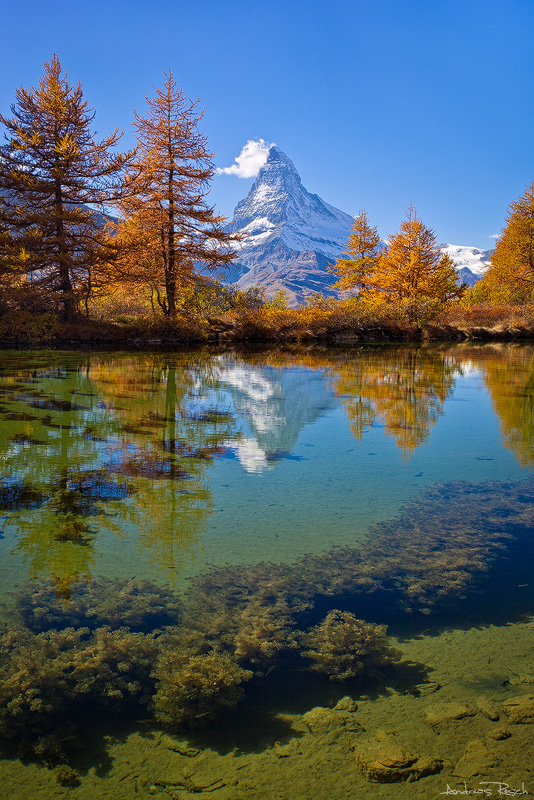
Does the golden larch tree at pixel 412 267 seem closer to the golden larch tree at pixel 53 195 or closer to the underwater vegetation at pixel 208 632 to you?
the golden larch tree at pixel 53 195

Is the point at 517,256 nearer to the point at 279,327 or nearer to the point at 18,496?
the point at 279,327

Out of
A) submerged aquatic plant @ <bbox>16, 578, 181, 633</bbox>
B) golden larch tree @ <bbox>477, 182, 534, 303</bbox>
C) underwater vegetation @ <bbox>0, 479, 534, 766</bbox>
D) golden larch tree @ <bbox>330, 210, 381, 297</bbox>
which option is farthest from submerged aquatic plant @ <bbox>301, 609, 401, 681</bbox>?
golden larch tree @ <bbox>477, 182, 534, 303</bbox>

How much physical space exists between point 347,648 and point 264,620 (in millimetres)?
377

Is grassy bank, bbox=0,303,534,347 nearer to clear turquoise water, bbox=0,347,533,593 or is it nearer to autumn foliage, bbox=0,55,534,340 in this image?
autumn foliage, bbox=0,55,534,340

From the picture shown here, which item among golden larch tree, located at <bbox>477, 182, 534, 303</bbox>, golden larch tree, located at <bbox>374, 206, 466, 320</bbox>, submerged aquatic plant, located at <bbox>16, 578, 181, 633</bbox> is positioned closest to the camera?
submerged aquatic plant, located at <bbox>16, 578, 181, 633</bbox>

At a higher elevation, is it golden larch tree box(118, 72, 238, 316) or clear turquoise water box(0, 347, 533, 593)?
golden larch tree box(118, 72, 238, 316)

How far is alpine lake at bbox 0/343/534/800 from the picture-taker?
59.4 inches

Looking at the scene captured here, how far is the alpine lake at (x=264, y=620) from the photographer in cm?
151

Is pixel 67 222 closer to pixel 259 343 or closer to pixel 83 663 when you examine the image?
pixel 259 343

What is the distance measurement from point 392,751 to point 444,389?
8.24 metres

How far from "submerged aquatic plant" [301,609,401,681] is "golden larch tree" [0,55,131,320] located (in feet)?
61.9

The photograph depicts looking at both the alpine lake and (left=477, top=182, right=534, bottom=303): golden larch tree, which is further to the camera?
(left=477, top=182, right=534, bottom=303): golden larch tree

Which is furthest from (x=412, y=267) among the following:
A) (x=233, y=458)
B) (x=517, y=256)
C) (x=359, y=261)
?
(x=233, y=458)

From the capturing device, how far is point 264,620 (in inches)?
86.9
